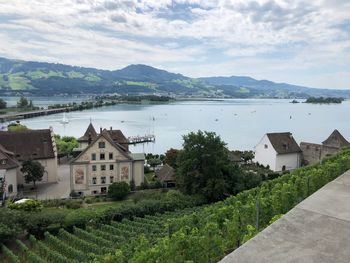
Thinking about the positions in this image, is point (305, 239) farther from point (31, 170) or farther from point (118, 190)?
point (31, 170)

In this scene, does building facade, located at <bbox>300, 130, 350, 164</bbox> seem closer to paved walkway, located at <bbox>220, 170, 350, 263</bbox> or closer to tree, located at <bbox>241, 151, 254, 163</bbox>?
tree, located at <bbox>241, 151, 254, 163</bbox>

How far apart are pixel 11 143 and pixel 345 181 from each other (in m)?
42.7

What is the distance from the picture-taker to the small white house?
52.0 meters

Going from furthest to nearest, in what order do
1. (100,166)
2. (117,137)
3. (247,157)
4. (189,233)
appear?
(247,157) < (117,137) < (100,166) < (189,233)

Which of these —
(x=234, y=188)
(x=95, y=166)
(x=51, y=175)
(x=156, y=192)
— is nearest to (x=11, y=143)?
(x=51, y=175)

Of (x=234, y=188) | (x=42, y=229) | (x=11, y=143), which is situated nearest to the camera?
(x=42, y=229)

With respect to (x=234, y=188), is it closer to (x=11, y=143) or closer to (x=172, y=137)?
(x=11, y=143)

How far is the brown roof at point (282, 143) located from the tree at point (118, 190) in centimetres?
2486

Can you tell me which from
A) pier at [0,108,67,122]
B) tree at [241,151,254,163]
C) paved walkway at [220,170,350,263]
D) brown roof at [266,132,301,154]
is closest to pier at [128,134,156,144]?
tree at [241,151,254,163]

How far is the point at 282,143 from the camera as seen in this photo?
5284 centimetres

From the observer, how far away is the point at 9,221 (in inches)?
987

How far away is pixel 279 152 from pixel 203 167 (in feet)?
62.5

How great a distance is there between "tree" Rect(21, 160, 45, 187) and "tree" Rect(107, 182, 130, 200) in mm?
8686

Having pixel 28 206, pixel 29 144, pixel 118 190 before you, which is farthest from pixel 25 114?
pixel 28 206
